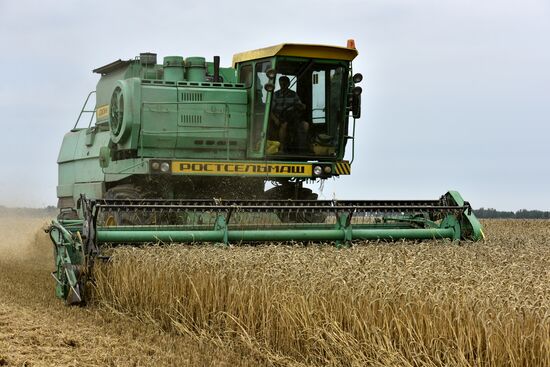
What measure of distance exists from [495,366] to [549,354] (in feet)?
0.82

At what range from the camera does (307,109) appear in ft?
27.6

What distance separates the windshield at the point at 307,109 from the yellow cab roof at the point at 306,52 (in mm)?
118

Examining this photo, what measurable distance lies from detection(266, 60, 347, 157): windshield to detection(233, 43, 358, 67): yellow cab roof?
12 cm

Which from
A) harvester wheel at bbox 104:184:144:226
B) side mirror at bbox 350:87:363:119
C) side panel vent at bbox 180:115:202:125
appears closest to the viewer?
harvester wheel at bbox 104:184:144:226

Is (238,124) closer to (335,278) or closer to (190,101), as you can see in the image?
(190,101)

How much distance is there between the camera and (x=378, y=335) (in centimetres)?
368

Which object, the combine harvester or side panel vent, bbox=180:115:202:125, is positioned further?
side panel vent, bbox=180:115:202:125

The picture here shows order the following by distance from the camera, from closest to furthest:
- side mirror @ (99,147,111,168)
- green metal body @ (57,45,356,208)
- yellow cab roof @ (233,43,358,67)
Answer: yellow cab roof @ (233,43,358,67) → green metal body @ (57,45,356,208) → side mirror @ (99,147,111,168)

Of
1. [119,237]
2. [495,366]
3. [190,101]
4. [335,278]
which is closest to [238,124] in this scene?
[190,101]

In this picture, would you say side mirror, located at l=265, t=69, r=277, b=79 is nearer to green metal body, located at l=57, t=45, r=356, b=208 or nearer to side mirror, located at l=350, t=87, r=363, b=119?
green metal body, located at l=57, t=45, r=356, b=208

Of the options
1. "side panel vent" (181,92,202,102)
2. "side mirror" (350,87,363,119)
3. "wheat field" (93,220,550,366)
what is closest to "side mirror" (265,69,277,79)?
"side panel vent" (181,92,202,102)

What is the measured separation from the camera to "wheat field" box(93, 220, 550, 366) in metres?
3.34

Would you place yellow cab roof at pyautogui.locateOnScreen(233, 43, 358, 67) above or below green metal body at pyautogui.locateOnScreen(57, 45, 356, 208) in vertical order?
above

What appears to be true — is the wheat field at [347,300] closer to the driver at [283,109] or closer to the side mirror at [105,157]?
the driver at [283,109]
